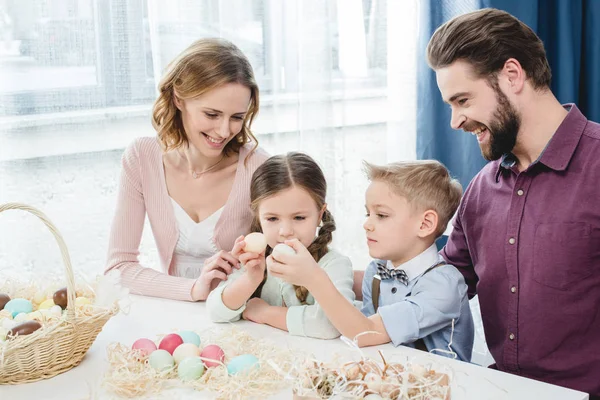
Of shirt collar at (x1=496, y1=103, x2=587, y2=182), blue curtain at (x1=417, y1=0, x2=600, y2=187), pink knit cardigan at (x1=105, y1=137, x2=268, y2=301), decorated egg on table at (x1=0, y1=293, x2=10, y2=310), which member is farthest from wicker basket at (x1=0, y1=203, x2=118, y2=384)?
blue curtain at (x1=417, y1=0, x2=600, y2=187)

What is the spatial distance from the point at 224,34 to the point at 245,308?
1135mm

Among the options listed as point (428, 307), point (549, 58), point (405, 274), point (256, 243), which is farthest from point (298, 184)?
point (549, 58)

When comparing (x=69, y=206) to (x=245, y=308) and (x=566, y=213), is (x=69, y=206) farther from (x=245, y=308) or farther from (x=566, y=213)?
(x=566, y=213)

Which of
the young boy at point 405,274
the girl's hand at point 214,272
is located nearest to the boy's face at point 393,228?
the young boy at point 405,274

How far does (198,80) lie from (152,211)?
1.28ft

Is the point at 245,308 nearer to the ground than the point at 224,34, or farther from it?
nearer to the ground

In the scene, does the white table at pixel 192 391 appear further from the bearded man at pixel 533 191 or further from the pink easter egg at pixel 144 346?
the bearded man at pixel 533 191

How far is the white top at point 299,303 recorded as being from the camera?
61.5 inches

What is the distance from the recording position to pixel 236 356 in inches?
55.1

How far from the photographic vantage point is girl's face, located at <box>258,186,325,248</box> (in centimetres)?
178

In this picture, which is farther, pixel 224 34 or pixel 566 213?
pixel 224 34

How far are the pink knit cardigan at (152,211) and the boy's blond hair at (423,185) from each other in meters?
0.42

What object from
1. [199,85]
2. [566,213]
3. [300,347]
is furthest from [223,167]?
[566,213]

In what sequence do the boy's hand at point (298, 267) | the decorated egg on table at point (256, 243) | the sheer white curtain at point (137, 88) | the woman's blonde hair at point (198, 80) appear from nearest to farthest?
the boy's hand at point (298, 267) < the decorated egg on table at point (256, 243) < the woman's blonde hair at point (198, 80) < the sheer white curtain at point (137, 88)
